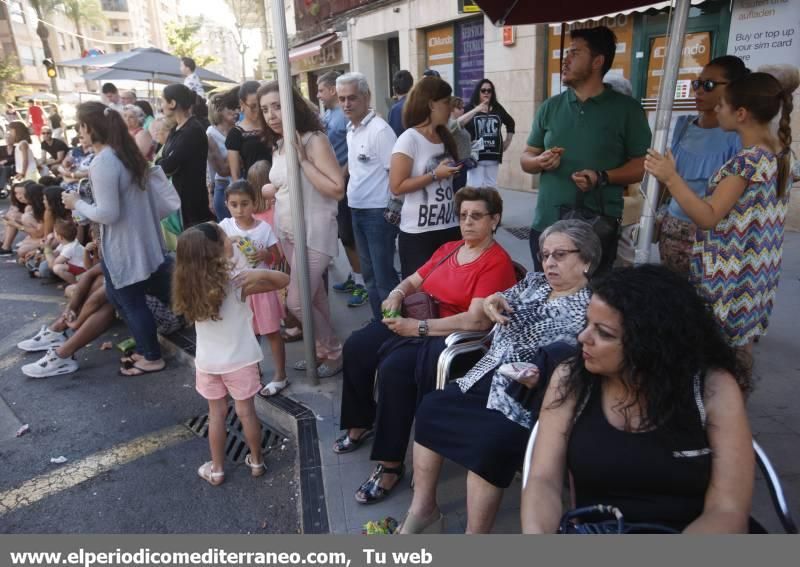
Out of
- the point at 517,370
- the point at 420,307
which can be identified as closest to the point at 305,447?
the point at 420,307

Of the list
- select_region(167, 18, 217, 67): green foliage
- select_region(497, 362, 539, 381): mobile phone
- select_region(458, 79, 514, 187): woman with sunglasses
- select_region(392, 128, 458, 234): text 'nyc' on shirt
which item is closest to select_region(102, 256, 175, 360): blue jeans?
select_region(392, 128, 458, 234): text 'nyc' on shirt

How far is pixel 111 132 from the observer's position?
3621 millimetres

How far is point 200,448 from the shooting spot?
3264 mm

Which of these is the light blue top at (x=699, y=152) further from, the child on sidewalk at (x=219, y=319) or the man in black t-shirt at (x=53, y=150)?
the man in black t-shirt at (x=53, y=150)

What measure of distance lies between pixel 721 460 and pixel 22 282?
7251 millimetres

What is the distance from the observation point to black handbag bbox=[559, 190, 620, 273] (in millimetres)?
2766

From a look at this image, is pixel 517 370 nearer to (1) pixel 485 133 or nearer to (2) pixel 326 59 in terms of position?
(1) pixel 485 133

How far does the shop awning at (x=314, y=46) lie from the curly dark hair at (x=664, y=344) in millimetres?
15021

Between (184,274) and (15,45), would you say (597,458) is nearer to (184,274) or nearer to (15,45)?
(184,274)

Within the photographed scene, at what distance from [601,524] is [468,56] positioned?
10075mm

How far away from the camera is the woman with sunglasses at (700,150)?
2787 mm

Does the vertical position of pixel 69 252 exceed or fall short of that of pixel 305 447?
it exceeds it

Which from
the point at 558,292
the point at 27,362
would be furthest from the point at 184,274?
the point at 27,362

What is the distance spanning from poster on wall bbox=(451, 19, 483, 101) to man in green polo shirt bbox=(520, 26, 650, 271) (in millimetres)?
7457
